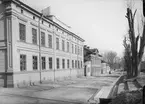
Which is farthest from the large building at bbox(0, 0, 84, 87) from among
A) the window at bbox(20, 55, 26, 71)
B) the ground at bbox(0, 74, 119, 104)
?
the ground at bbox(0, 74, 119, 104)

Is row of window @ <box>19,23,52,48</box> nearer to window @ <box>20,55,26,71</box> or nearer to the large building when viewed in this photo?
the large building

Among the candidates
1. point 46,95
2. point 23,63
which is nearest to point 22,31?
point 23,63

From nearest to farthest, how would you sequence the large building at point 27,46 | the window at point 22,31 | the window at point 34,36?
the large building at point 27,46 < the window at point 22,31 < the window at point 34,36

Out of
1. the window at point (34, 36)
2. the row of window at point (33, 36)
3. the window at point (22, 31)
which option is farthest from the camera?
the window at point (34, 36)

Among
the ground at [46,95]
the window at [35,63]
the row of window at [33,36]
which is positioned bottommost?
the ground at [46,95]

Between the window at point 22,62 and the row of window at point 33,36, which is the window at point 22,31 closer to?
the row of window at point 33,36

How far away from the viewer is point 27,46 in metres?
19.0

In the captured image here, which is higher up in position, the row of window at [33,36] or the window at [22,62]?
the row of window at [33,36]

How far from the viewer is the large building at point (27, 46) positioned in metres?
16.6

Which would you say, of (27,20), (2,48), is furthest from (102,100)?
(27,20)

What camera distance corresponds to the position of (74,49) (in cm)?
3706

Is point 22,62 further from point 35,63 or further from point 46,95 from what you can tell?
point 46,95

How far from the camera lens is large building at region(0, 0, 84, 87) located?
16.6m

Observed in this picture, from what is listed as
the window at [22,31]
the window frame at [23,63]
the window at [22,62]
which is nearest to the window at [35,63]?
the window frame at [23,63]
